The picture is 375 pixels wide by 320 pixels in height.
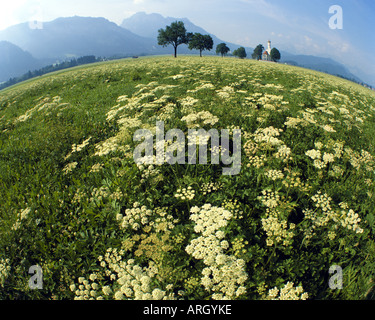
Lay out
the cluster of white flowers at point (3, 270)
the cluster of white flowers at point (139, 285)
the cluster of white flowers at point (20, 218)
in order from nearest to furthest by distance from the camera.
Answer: the cluster of white flowers at point (139, 285) → the cluster of white flowers at point (3, 270) → the cluster of white flowers at point (20, 218)

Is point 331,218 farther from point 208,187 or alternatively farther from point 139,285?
point 139,285

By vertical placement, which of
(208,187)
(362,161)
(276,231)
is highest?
(362,161)

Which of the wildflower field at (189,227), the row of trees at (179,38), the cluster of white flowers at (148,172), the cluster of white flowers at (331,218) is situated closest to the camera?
the wildflower field at (189,227)

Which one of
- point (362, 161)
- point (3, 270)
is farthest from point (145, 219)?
point (362, 161)

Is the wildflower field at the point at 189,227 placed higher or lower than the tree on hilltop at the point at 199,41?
lower

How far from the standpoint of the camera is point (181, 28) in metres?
83.8

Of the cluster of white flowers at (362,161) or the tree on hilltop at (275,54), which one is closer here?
the cluster of white flowers at (362,161)

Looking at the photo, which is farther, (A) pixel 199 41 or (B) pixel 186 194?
(A) pixel 199 41

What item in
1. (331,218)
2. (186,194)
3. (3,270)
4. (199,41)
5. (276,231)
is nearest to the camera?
(276,231)

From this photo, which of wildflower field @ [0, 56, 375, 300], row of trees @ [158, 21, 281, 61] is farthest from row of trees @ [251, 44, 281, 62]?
wildflower field @ [0, 56, 375, 300]

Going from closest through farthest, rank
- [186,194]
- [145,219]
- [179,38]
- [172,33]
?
1. [145,219]
2. [186,194]
3. [172,33]
4. [179,38]

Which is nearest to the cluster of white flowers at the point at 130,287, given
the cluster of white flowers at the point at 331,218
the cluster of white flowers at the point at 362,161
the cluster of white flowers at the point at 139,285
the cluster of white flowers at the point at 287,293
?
the cluster of white flowers at the point at 139,285

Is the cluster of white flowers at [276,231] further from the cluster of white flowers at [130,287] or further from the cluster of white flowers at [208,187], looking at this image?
the cluster of white flowers at [130,287]
